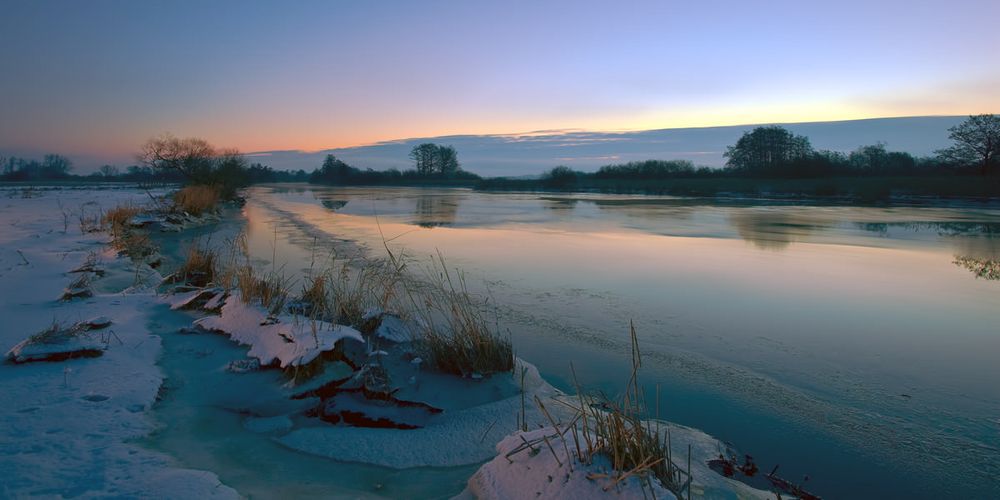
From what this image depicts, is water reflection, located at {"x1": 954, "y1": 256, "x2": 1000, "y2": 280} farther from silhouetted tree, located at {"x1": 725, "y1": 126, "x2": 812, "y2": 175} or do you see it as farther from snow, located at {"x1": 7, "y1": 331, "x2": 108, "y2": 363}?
silhouetted tree, located at {"x1": 725, "y1": 126, "x2": 812, "y2": 175}

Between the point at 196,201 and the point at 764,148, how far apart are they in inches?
2175

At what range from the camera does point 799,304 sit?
22.6ft

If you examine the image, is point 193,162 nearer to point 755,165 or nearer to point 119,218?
point 119,218

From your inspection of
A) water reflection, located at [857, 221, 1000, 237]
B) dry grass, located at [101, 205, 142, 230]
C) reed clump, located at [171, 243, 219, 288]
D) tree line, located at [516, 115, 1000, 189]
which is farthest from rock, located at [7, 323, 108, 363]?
tree line, located at [516, 115, 1000, 189]

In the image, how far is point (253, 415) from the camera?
3549 mm

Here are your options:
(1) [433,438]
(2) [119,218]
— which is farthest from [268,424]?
(2) [119,218]

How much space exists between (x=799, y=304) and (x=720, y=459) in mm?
4532

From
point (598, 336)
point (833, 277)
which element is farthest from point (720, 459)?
point (833, 277)

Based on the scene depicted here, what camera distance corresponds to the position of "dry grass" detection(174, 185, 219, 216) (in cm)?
1992

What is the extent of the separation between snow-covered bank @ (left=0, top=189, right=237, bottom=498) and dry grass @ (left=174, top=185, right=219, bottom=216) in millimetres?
15513

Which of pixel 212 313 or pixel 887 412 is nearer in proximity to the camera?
pixel 887 412

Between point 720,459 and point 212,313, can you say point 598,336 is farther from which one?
point 212,313

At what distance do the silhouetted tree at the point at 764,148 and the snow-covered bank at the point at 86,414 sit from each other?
57.1m

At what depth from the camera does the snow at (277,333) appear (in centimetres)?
395
